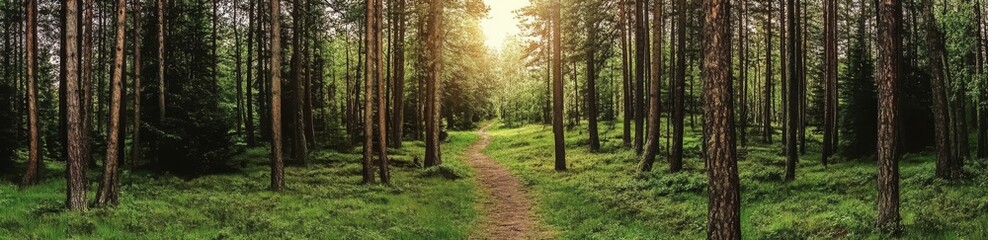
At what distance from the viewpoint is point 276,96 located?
17531mm

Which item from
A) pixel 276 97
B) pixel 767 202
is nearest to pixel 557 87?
pixel 767 202

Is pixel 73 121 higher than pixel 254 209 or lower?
higher

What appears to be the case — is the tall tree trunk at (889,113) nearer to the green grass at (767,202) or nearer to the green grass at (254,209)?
the green grass at (767,202)

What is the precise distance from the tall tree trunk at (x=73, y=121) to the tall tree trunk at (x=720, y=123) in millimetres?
13045

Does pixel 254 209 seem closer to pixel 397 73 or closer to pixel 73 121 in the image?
pixel 73 121

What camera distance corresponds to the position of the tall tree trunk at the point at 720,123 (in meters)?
8.42

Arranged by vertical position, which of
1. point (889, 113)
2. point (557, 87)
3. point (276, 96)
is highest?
point (557, 87)

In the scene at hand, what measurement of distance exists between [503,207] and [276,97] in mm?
7573

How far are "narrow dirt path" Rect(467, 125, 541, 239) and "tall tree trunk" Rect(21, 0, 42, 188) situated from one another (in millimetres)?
13398

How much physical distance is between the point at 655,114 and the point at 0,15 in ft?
127

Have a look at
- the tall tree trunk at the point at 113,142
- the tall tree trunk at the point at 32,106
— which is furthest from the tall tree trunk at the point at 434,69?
the tall tree trunk at the point at 32,106

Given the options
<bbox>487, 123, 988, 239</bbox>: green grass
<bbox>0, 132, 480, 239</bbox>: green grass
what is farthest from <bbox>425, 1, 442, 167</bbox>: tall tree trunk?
<bbox>487, 123, 988, 239</bbox>: green grass

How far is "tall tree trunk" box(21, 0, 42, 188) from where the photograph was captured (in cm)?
1705

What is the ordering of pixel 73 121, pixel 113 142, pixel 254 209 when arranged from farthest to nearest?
pixel 254 209 → pixel 113 142 → pixel 73 121
